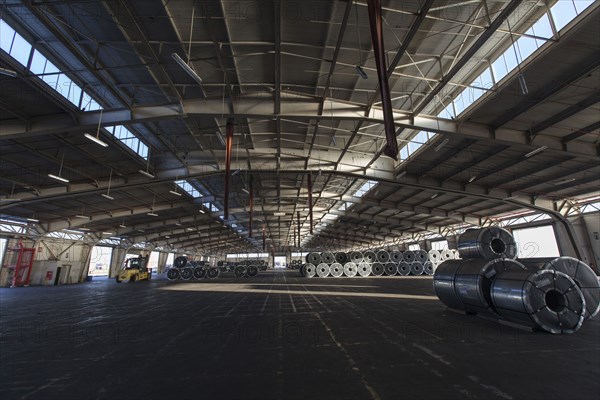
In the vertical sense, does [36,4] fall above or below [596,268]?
above

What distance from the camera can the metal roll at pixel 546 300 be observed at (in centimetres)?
607

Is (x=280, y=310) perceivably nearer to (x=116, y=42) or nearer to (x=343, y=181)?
(x=116, y=42)

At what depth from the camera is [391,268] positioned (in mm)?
31391

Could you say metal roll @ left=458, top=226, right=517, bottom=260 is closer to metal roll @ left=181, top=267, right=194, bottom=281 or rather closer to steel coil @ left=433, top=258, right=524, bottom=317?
steel coil @ left=433, top=258, right=524, bottom=317

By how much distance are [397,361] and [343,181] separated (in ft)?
Result: 70.9

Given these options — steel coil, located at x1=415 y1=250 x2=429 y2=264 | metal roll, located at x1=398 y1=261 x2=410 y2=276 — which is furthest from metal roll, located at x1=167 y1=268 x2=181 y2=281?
steel coil, located at x1=415 y1=250 x2=429 y2=264

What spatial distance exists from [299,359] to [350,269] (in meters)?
26.8

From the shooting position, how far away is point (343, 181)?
2558 centimetres

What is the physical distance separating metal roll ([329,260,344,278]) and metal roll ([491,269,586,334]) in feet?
79.8

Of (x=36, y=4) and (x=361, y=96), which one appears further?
(x=361, y=96)

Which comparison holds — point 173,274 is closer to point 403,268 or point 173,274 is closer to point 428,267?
A: point 403,268

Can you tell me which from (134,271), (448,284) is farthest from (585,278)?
(134,271)

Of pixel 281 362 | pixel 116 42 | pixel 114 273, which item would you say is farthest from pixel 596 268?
pixel 114 273

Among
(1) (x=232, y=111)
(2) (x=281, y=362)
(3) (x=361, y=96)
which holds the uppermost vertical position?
(3) (x=361, y=96)
